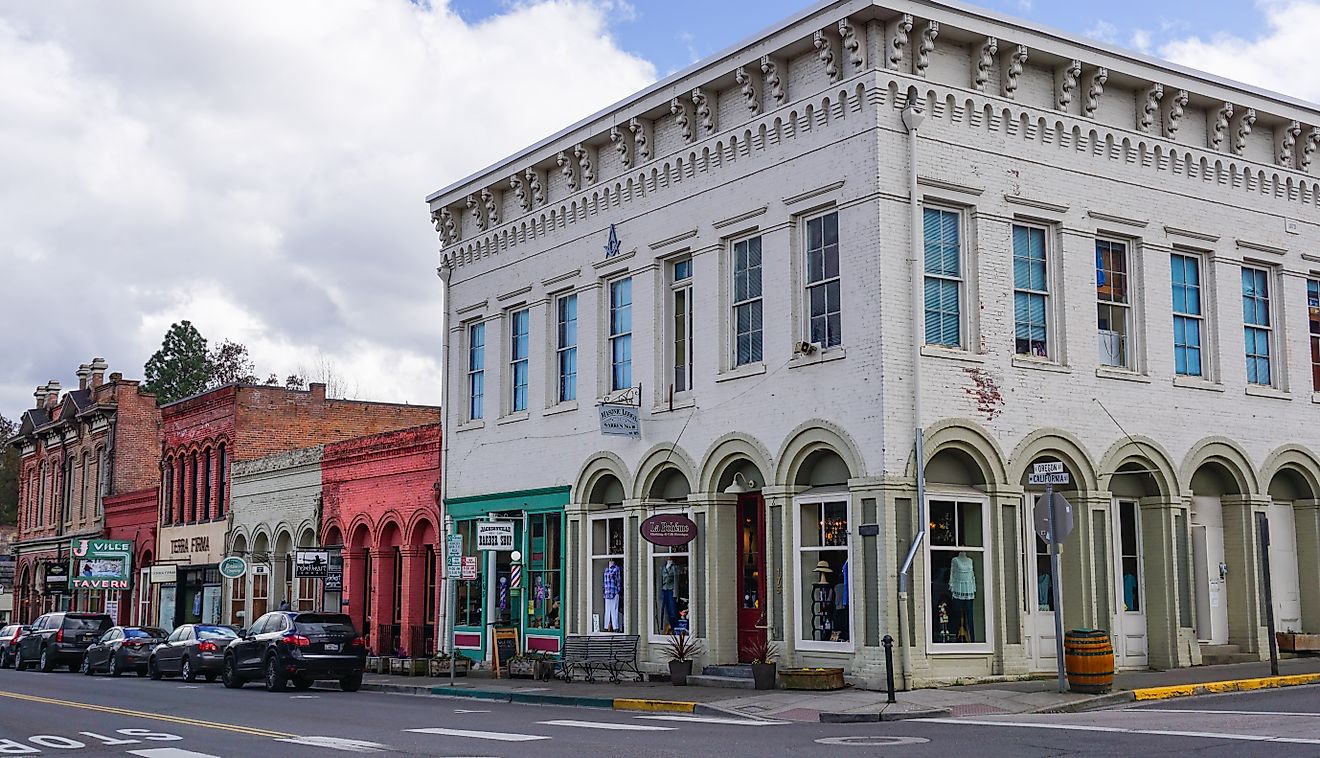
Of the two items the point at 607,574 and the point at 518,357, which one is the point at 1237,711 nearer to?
the point at 607,574

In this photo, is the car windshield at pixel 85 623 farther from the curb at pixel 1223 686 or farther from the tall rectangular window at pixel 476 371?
the curb at pixel 1223 686

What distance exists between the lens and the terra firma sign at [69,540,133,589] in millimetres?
46000

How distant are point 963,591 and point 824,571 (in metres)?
1.97

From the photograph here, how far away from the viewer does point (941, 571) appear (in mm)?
20844

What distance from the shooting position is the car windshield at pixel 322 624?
26.5 meters

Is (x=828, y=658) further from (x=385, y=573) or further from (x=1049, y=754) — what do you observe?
(x=385, y=573)

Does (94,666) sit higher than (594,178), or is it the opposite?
(594,178)

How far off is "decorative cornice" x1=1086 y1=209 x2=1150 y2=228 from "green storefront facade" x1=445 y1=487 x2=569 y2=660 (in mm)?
10333

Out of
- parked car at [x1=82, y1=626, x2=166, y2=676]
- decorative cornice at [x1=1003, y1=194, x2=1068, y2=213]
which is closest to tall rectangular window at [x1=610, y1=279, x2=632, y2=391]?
decorative cornice at [x1=1003, y1=194, x2=1068, y2=213]

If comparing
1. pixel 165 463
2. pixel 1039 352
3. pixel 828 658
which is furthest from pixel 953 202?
pixel 165 463

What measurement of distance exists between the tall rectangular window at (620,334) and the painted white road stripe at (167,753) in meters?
12.5

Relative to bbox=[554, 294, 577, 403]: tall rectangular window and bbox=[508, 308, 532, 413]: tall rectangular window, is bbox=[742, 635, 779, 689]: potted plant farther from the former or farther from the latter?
bbox=[508, 308, 532, 413]: tall rectangular window

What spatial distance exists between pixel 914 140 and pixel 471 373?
12567mm

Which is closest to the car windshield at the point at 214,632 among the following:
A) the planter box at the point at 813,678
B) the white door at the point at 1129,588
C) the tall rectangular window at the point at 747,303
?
the tall rectangular window at the point at 747,303
